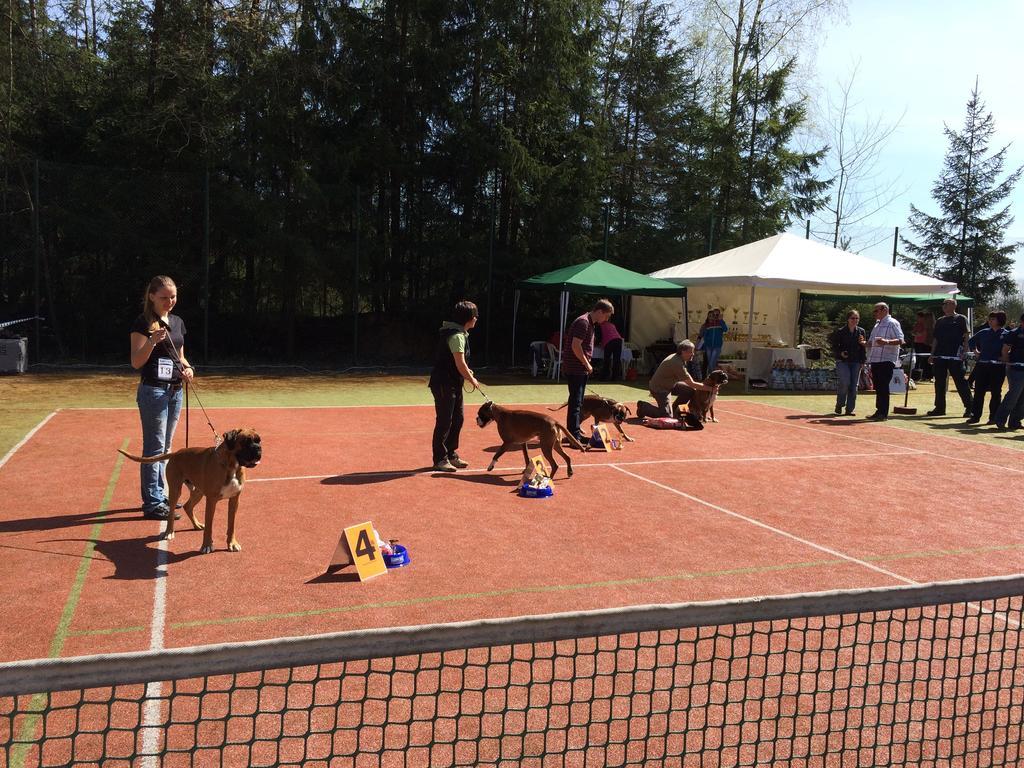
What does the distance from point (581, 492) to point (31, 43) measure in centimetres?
2148

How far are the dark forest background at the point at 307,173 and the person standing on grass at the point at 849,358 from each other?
10235mm

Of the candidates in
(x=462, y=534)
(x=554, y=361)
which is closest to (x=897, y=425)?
(x=554, y=361)

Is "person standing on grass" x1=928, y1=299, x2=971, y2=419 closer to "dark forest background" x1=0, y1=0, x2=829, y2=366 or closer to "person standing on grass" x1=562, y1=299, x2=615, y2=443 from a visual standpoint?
"person standing on grass" x1=562, y1=299, x2=615, y2=443

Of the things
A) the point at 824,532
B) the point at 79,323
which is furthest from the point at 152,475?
the point at 79,323

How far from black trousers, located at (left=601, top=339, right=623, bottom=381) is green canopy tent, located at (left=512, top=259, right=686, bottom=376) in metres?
1.20

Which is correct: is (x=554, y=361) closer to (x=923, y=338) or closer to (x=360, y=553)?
(x=923, y=338)

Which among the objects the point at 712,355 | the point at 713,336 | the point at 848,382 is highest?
the point at 713,336

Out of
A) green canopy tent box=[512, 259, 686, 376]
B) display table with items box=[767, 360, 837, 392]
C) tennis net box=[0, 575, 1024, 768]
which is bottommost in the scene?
tennis net box=[0, 575, 1024, 768]

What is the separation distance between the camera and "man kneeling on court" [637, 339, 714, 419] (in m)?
12.3

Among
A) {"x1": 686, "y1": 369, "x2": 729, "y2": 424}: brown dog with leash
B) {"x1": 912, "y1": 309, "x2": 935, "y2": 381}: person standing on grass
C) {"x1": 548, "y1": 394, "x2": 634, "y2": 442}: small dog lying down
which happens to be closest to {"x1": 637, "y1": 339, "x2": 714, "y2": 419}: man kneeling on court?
{"x1": 686, "y1": 369, "x2": 729, "y2": 424}: brown dog with leash

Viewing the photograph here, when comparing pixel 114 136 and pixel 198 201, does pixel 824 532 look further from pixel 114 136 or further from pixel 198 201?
pixel 114 136

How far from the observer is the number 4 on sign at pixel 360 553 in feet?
16.8

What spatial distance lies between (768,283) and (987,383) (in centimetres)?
500

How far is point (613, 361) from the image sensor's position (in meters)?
19.6
